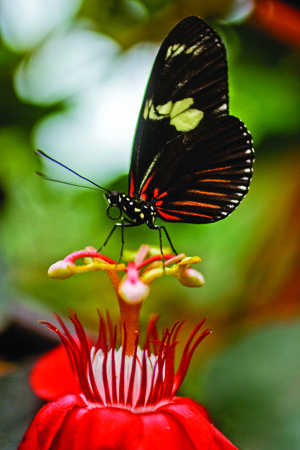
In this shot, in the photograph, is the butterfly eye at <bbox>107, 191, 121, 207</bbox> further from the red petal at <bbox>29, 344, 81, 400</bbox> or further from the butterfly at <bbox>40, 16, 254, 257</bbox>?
the red petal at <bbox>29, 344, 81, 400</bbox>

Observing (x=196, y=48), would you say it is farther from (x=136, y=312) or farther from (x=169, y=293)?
(x=169, y=293)

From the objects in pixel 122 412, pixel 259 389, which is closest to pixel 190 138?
pixel 122 412

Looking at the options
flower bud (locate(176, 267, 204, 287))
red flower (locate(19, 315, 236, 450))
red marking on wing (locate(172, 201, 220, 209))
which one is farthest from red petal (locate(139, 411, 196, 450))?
red marking on wing (locate(172, 201, 220, 209))

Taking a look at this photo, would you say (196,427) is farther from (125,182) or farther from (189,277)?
(125,182)

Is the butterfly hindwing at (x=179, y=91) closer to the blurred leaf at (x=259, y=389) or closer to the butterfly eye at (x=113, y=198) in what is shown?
the butterfly eye at (x=113, y=198)

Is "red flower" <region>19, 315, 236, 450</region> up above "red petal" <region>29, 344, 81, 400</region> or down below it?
above

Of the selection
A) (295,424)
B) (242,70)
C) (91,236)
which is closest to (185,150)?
(295,424)
